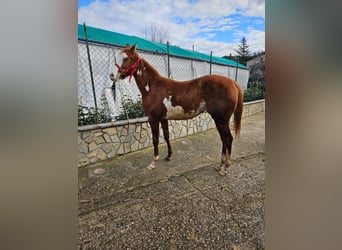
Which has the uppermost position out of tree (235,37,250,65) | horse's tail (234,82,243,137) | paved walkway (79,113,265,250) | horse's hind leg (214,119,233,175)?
tree (235,37,250,65)

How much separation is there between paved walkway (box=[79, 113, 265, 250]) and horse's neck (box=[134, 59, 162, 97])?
36cm

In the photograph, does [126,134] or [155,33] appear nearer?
[155,33]

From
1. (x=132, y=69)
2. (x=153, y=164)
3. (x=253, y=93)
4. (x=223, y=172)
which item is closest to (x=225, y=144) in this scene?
(x=223, y=172)

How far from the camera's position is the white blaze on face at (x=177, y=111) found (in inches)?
43.1

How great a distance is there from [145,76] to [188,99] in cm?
27

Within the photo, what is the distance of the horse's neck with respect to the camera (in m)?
1.08

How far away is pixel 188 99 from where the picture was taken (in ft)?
3.59

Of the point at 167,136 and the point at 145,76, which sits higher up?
the point at 145,76

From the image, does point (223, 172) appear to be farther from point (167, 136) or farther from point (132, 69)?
point (132, 69)

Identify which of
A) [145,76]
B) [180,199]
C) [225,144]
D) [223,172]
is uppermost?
[145,76]

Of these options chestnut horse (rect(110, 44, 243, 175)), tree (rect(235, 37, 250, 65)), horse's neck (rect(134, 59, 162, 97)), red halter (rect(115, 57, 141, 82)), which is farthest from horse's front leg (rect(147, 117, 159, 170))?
tree (rect(235, 37, 250, 65))

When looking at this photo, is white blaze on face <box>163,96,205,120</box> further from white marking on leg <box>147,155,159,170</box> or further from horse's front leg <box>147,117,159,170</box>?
white marking on leg <box>147,155,159,170</box>

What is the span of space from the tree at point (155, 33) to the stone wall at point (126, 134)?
42 cm

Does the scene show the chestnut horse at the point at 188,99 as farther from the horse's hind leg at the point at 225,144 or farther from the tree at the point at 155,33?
the tree at the point at 155,33
